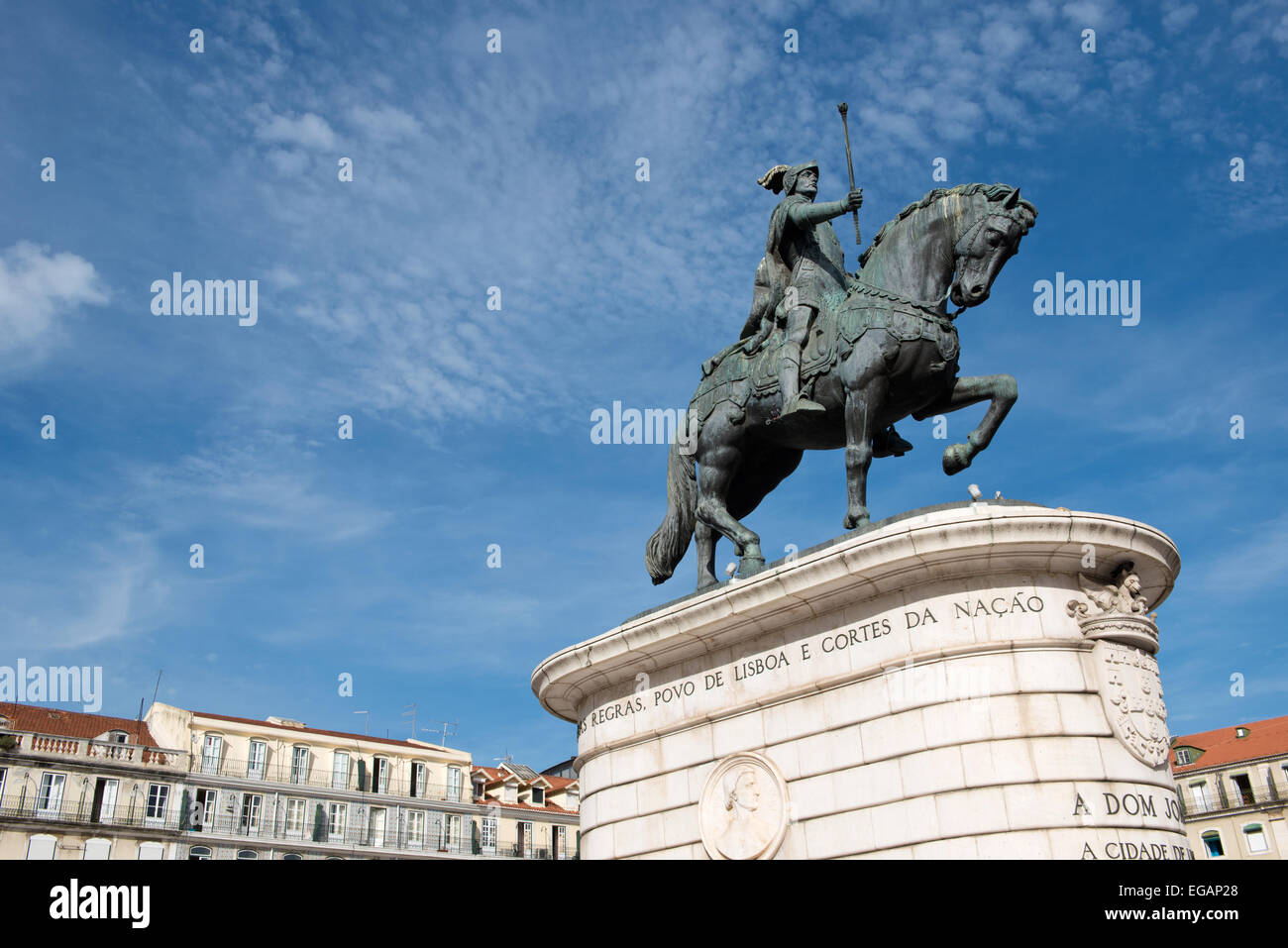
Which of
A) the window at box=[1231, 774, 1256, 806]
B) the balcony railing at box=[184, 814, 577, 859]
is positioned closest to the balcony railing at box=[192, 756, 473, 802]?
the balcony railing at box=[184, 814, 577, 859]

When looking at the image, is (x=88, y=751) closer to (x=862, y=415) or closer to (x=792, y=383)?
(x=792, y=383)

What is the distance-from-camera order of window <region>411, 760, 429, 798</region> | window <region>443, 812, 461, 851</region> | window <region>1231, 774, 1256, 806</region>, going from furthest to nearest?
window <region>411, 760, 429, 798</region> → window <region>443, 812, 461, 851</region> → window <region>1231, 774, 1256, 806</region>

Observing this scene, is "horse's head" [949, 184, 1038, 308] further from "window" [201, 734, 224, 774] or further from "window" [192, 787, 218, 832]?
"window" [201, 734, 224, 774]

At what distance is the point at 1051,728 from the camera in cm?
1037

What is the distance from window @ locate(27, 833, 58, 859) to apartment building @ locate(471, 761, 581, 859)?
69.1 feet

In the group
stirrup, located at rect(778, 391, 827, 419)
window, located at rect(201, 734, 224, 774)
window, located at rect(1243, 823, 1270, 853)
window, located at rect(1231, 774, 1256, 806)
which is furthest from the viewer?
window, located at rect(201, 734, 224, 774)

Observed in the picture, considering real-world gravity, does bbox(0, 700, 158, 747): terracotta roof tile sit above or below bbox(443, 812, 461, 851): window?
above

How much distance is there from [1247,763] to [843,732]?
49711 millimetres

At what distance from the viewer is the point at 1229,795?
5256 cm

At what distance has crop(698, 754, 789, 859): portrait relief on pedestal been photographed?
11492 mm

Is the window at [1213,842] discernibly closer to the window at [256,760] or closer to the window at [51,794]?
the window at [256,760]

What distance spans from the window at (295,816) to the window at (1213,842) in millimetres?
42830
